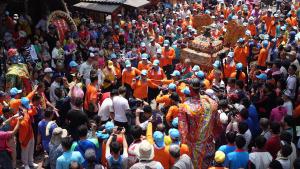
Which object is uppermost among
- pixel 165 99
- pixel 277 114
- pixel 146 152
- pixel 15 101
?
pixel 146 152

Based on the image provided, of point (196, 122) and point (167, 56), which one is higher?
point (196, 122)

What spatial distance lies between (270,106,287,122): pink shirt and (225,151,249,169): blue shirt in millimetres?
1688

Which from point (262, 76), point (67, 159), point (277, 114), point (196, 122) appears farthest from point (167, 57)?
point (67, 159)

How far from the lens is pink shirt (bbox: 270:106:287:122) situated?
315 inches

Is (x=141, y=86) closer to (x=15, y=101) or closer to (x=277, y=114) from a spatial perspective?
(x=15, y=101)

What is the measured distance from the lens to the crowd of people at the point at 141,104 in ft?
21.7

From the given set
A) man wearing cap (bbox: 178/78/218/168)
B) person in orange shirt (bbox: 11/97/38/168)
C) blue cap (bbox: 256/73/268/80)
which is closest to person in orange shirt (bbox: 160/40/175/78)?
blue cap (bbox: 256/73/268/80)

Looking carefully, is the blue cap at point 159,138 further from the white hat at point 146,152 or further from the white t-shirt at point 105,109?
the white t-shirt at point 105,109

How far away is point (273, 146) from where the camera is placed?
23.2 ft

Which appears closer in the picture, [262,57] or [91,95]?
[91,95]

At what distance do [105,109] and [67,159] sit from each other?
2.33 meters

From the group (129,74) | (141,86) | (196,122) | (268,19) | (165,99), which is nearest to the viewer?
(196,122)

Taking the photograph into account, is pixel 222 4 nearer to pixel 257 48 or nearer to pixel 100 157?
pixel 257 48

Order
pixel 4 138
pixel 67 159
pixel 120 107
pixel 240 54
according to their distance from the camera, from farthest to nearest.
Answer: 1. pixel 240 54
2. pixel 120 107
3. pixel 4 138
4. pixel 67 159
